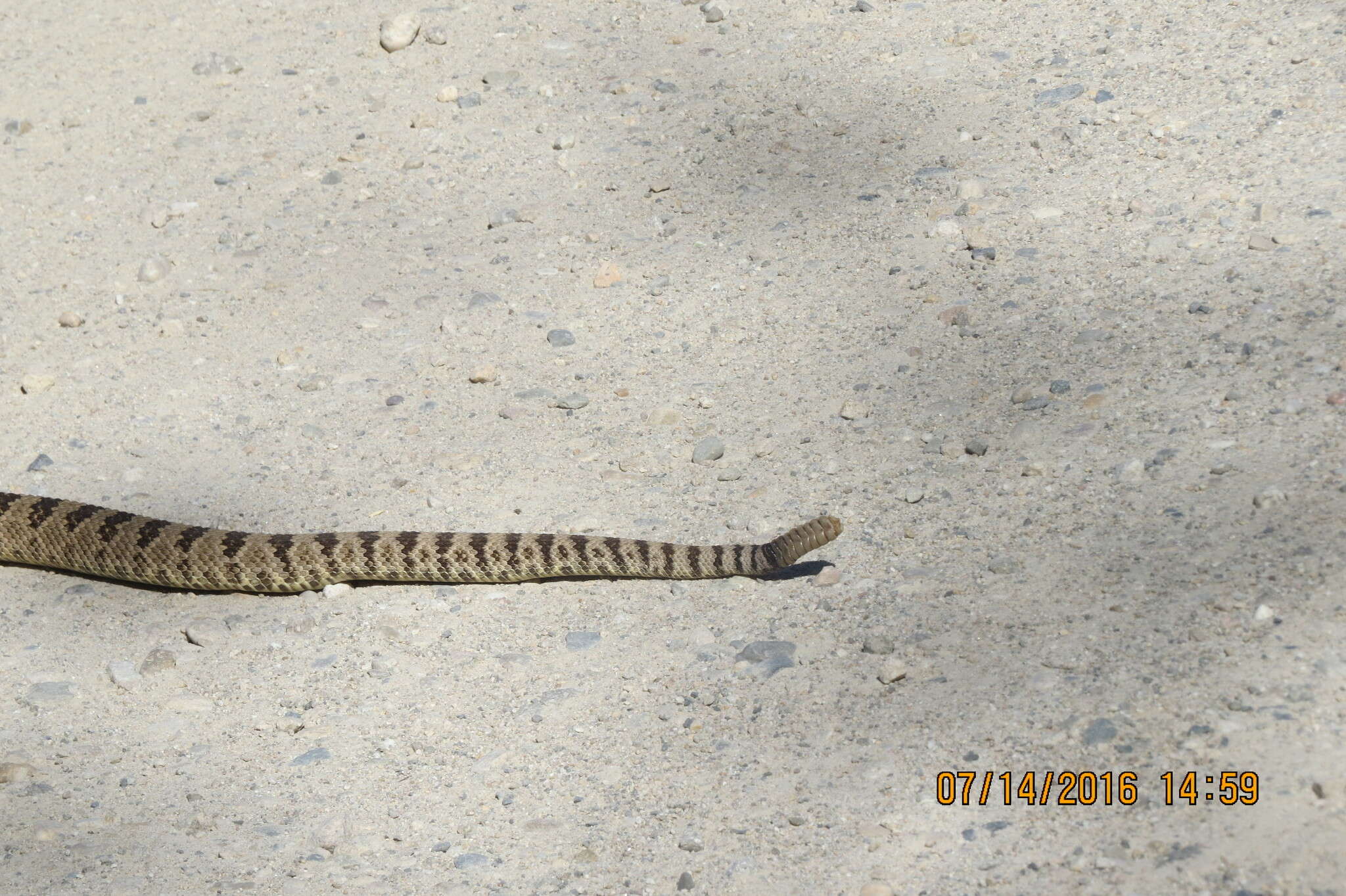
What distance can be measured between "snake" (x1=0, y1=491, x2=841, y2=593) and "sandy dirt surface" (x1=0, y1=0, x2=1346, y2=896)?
95 millimetres

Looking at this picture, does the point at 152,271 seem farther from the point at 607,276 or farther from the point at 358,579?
the point at 358,579

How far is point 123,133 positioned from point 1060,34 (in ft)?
19.3

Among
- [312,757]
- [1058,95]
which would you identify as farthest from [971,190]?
[312,757]

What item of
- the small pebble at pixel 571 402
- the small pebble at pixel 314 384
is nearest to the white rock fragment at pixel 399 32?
the small pebble at pixel 314 384

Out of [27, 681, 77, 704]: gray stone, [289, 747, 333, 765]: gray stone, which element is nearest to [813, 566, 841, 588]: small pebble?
[289, 747, 333, 765]: gray stone

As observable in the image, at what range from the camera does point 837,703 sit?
168 inches

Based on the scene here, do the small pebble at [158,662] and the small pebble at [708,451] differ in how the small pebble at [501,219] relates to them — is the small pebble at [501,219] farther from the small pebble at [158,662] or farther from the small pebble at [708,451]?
the small pebble at [158,662]

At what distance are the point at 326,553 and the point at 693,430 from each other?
165 centimetres

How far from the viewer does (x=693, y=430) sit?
587 centimetres

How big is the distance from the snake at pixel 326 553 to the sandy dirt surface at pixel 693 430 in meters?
0.09

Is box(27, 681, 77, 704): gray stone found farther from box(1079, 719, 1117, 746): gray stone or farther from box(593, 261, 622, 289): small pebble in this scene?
box(1079, 719, 1117, 746): gray stone

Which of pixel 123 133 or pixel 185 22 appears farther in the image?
pixel 185 22

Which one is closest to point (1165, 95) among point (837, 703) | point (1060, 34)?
point (1060, 34)

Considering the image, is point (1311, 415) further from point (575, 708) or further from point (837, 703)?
point (575, 708)
